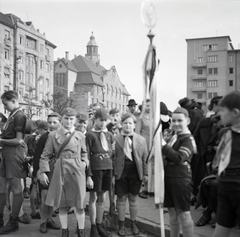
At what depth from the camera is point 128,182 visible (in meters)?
5.99

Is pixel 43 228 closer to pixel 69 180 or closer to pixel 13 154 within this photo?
pixel 69 180

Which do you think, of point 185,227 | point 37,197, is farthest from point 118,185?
point 37,197

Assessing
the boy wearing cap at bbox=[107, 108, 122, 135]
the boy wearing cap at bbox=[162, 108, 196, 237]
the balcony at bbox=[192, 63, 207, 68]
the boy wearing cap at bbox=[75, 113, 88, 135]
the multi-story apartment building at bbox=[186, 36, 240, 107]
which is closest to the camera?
the boy wearing cap at bbox=[162, 108, 196, 237]

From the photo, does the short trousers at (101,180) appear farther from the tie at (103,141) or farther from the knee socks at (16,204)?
the knee socks at (16,204)

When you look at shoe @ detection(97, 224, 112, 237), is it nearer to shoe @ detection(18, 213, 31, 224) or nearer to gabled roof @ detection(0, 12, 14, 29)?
shoe @ detection(18, 213, 31, 224)

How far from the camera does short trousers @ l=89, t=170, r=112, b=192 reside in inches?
232

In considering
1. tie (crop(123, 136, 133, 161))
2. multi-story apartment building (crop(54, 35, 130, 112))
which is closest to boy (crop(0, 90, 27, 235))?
tie (crop(123, 136, 133, 161))

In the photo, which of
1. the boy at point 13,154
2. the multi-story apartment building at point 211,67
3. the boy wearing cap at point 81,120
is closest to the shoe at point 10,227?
the boy at point 13,154

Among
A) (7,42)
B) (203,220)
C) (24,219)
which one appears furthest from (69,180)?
(7,42)

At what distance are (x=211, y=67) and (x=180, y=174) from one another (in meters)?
66.9

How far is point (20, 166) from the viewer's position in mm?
6262

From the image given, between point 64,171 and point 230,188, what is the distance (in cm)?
276

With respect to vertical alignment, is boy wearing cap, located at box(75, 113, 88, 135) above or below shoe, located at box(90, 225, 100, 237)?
above

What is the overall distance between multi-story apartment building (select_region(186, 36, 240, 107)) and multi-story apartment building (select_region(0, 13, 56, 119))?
2715cm
